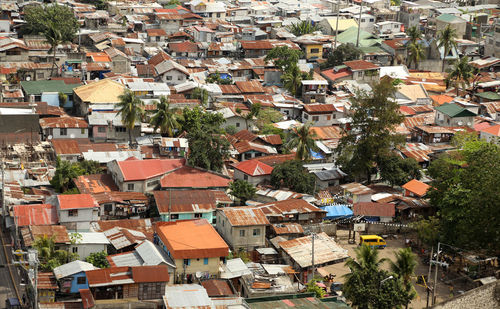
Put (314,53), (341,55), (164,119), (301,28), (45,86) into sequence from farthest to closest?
(301,28) → (314,53) → (341,55) → (45,86) → (164,119)

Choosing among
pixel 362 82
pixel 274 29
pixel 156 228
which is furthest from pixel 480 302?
pixel 274 29

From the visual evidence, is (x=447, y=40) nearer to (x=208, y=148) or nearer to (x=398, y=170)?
(x=398, y=170)

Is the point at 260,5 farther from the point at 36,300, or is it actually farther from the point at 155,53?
the point at 36,300

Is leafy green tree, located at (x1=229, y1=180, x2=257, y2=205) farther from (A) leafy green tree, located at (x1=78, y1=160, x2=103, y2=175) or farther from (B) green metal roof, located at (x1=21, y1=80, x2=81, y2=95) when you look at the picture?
(B) green metal roof, located at (x1=21, y1=80, x2=81, y2=95)

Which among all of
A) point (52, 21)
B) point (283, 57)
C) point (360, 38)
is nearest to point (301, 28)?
point (360, 38)

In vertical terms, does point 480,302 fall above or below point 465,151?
below

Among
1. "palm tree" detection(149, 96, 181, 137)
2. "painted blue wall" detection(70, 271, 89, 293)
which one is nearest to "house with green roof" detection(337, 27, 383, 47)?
"palm tree" detection(149, 96, 181, 137)
